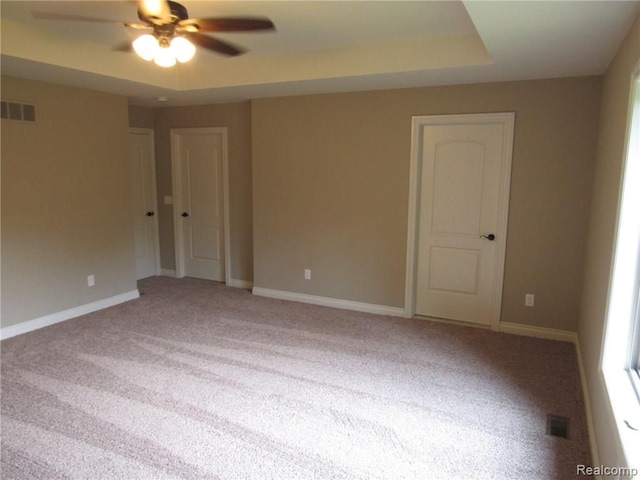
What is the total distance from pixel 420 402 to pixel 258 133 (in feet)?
11.4

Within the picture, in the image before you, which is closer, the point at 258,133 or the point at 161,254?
the point at 258,133

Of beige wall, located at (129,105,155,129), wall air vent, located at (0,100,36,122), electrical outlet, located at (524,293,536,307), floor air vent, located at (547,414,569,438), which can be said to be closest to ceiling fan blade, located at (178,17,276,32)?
wall air vent, located at (0,100,36,122)

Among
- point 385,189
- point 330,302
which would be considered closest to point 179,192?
point 330,302

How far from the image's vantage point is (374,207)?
4.62m

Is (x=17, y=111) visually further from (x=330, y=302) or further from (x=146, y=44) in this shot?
(x=330, y=302)

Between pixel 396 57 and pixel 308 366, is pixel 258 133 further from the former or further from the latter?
pixel 308 366

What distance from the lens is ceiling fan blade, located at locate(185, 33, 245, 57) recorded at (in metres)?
2.66

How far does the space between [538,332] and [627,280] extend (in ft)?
6.78

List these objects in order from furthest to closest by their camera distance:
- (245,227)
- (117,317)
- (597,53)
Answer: (245,227) → (117,317) → (597,53)

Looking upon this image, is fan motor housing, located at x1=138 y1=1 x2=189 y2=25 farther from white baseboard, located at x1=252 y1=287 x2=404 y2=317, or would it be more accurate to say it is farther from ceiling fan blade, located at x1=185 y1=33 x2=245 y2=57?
white baseboard, located at x1=252 y1=287 x2=404 y2=317

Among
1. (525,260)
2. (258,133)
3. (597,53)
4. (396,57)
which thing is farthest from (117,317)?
(597,53)

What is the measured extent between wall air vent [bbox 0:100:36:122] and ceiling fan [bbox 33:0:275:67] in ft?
6.09

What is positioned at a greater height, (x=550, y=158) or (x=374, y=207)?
(x=550, y=158)

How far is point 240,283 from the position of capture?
5.75m
